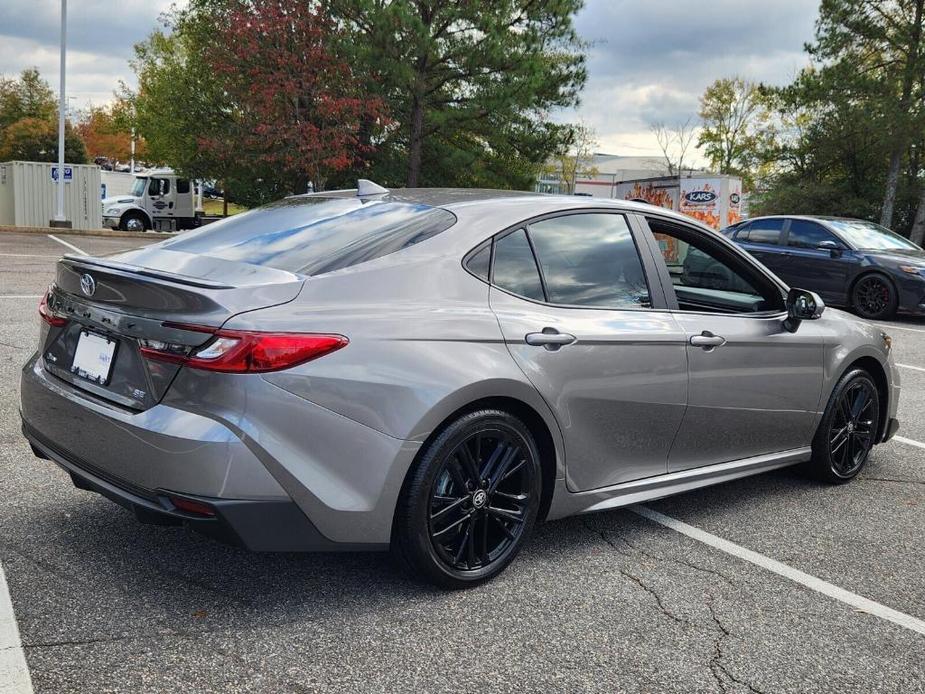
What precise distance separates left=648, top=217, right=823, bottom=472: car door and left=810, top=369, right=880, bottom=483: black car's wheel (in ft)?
0.56

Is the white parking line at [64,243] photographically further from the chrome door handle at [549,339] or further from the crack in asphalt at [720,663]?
the crack in asphalt at [720,663]

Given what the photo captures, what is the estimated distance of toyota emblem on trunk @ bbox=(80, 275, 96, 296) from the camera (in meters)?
3.20

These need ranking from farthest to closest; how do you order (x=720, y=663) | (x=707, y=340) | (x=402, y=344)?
1. (x=707, y=340)
2. (x=402, y=344)
3. (x=720, y=663)

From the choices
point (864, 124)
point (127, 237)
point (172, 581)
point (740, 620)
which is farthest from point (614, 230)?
point (864, 124)

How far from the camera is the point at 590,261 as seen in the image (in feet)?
12.5

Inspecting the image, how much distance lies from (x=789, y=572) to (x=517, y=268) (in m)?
1.67

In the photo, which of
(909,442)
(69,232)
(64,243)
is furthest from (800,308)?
(69,232)

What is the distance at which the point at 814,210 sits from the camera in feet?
92.6

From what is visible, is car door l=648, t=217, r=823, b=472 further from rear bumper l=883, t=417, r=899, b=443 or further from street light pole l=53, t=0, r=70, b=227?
street light pole l=53, t=0, r=70, b=227

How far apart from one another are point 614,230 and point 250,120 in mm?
24839

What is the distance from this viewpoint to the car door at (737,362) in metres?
4.04

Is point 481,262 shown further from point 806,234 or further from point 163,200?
point 163,200

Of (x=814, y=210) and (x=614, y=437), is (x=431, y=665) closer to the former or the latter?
(x=614, y=437)

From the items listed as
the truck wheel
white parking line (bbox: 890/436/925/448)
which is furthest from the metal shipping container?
white parking line (bbox: 890/436/925/448)
